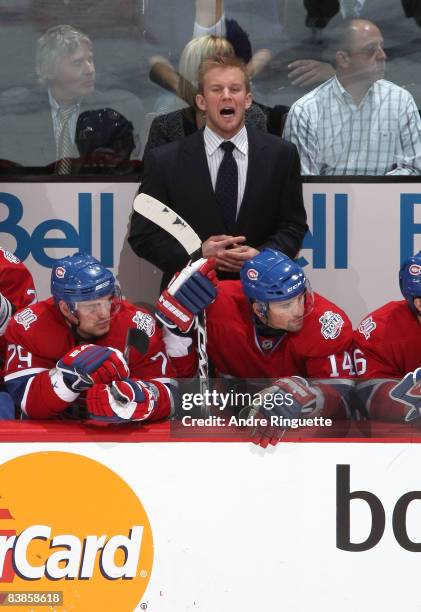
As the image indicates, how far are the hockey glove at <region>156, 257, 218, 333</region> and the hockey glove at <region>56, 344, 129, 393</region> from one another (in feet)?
1.39

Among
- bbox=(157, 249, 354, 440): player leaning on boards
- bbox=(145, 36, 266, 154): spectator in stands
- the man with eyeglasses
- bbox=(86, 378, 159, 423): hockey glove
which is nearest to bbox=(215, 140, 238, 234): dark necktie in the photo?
bbox=(145, 36, 266, 154): spectator in stands

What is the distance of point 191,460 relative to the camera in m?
3.65

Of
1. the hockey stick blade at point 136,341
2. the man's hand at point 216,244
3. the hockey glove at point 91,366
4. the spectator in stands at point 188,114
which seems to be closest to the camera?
the hockey glove at point 91,366

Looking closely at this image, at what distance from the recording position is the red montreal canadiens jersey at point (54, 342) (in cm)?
410

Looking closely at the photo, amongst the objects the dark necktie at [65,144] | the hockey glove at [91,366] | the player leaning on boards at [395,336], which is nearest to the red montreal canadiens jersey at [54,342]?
the hockey glove at [91,366]

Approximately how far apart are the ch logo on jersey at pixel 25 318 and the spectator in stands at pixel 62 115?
46.0 inches

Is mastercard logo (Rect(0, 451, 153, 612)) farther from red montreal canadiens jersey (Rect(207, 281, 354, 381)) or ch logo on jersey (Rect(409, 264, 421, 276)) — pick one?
ch logo on jersey (Rect(409, 264, 421, 276))

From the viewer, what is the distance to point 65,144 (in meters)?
5.15

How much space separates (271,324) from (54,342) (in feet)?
2.38

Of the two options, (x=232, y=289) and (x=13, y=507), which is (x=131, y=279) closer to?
(x=232, y=289)

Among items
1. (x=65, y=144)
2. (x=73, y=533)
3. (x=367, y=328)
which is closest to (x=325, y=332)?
(x=367, y=328)

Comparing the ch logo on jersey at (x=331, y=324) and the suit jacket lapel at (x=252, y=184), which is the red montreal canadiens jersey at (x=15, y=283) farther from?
the ch logo on jersey at (x=331, y=324)

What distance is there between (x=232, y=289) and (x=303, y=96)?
3.56 ft

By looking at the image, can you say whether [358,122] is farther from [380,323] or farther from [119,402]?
[119,402]
